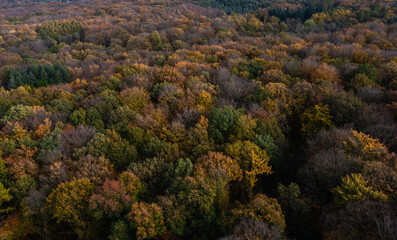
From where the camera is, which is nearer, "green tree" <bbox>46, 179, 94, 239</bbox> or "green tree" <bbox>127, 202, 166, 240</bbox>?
"green tree" <bbox>127, 202, 166, 240</bbox>

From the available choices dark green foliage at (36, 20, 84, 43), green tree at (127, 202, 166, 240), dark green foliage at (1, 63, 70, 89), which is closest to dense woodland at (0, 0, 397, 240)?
green tree at (127, 202, 166, 240)

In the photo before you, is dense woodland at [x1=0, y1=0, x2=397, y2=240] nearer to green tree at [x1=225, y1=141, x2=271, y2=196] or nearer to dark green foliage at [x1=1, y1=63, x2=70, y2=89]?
green tree at [x1=225, y1=141, x2=271, y2=196]

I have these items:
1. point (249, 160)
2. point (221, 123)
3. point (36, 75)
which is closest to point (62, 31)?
point (36, 75)

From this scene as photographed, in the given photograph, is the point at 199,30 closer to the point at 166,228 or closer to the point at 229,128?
the point at 229,128

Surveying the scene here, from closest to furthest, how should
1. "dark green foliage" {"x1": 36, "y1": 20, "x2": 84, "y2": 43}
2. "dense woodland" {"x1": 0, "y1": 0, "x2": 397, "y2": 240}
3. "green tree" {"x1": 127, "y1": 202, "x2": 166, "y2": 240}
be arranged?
1. "green tree" {"x1": 127, "y1": 202, "x2": 166, "y2": 240}
2. "dense woodland" {"x1": 0, "y1": 0, "x2": 397, "y2": 240}
3. "dark green foliage" {"x1": 36, "y1": 20, "x2": 84, "y2": 43}

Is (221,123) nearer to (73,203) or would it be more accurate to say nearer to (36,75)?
(73,203)

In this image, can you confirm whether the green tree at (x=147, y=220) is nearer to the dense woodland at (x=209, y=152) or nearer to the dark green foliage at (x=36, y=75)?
the dense woodland at (x=209, y=152)

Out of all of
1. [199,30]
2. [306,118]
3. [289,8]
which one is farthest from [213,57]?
[289,8]

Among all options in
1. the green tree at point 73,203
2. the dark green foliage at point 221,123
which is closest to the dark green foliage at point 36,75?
the green tree at point 73,203
